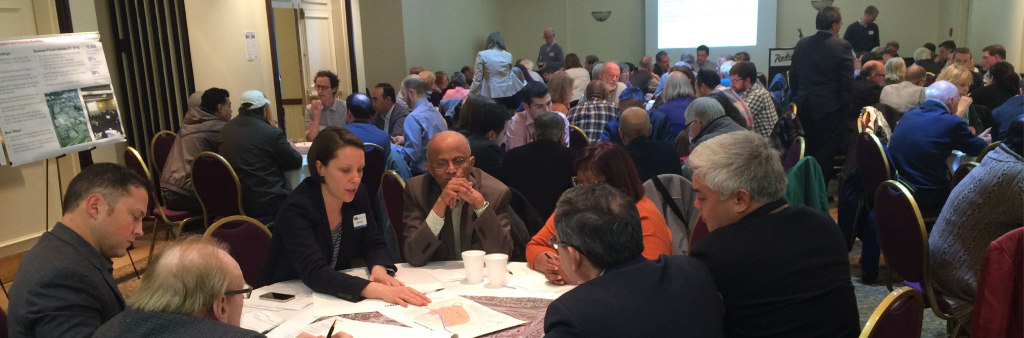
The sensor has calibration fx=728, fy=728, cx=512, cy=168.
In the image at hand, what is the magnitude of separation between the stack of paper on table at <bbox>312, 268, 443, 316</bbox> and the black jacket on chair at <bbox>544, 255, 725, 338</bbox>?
0.83 meters

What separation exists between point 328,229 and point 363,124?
2.50m

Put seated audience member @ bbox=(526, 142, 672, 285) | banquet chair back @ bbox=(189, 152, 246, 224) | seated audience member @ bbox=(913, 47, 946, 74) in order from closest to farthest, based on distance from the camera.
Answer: seated audience member @ bbox=(526, 142, 672, 285)
banquet chair back @ bbox=(189, 152, 246, 224)
seated audience member @ bbox=(913, 47, 946, 74)

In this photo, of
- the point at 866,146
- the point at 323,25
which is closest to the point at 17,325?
the point at 866,146

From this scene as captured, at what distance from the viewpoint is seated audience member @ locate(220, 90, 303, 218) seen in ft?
15.2

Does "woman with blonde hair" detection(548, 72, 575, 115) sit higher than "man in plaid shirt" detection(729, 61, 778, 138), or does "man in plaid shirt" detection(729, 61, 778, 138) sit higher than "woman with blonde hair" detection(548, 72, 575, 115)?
"woman with blonde hair" detection(548, 72, 575, 115)

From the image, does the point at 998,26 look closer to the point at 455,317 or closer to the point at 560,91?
the point at 560,91

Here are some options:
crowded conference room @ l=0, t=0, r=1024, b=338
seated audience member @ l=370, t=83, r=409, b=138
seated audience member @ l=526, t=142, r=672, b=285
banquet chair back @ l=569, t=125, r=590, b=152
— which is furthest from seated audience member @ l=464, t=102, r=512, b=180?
seated audience member @ l=370, t=83, r=409, b=138

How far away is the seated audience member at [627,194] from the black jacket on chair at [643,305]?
735 mm

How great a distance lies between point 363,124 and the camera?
493 cm

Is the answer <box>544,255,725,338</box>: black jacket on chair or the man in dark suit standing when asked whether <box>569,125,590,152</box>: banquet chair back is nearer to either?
the man in dark suit standing

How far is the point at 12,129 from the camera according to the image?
418 cm

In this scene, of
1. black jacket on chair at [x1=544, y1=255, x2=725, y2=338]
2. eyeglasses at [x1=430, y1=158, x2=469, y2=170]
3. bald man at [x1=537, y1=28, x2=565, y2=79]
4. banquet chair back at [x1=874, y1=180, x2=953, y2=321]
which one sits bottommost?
banquet chair back at [x1=874, y1=180, x2=953, y2=321]

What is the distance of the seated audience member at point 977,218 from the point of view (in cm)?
261

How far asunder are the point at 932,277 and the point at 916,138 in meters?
1.68
